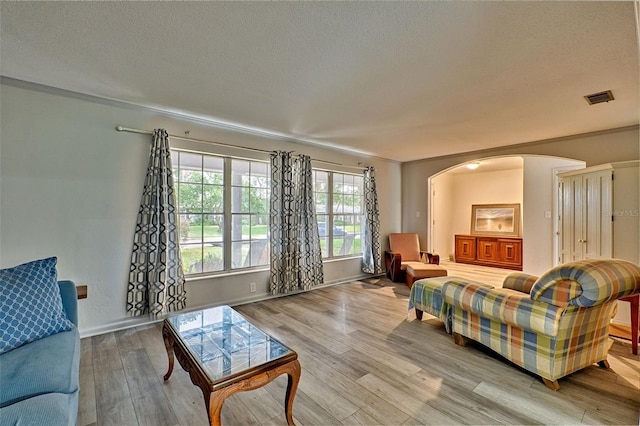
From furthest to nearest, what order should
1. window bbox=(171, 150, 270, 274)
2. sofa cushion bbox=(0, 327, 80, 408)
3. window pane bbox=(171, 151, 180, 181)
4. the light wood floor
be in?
window bbox=(171, 150, 270, 274)
window pane bbox=(171, 151, 180, 181)
the light wood floor
sofa cushion bbox=(0, 327, 80, 408)

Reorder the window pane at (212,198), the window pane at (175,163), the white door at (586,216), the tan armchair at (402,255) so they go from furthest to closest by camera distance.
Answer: the tan armchair at (402,255) → the window pane at (212,198) → the window pane at (175,163) → the white door at (586,216)

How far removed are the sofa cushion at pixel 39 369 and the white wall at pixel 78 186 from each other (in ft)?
4.59

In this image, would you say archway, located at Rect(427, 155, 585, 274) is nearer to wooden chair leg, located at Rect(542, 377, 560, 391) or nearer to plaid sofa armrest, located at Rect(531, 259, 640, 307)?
plaid sofa armrest, located at Rect(531, 259, 640, 307)

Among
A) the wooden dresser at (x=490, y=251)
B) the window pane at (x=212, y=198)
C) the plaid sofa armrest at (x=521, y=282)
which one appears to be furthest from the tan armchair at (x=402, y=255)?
the window pane at (x=212, y=198)

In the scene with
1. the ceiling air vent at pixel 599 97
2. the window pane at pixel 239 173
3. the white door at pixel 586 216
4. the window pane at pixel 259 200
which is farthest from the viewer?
the window pane at pixel 259 200

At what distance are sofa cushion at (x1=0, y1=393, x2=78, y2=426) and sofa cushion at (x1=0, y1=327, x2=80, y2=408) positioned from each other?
0.36 ft

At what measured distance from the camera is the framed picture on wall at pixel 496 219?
682 centimetres

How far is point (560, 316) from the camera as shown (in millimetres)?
1937

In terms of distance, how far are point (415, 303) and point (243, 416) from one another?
7.25 ft

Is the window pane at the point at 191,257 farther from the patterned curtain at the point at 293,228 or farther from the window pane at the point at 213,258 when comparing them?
the patterned curtain at the point at 293,228

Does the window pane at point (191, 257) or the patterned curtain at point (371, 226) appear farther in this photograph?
the patterned curtain at point (371, 226)

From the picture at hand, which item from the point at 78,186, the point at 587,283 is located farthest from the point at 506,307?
the point at 78,186

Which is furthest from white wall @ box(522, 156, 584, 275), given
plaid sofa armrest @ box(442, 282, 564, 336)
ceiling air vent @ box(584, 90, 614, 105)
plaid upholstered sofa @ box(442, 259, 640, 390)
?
plaid sofa armrest @ box(442, 282, 564, 336)

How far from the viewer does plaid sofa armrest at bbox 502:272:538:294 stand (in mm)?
2898
